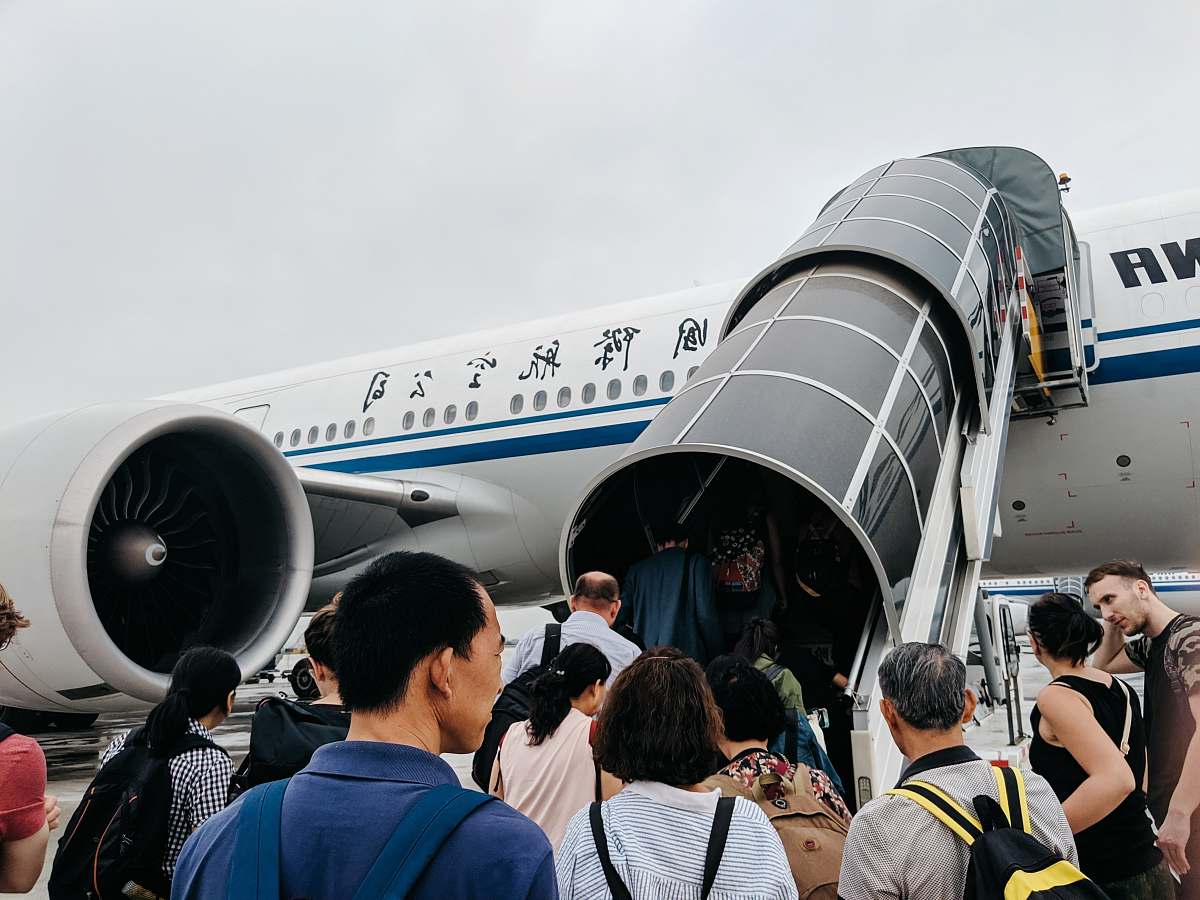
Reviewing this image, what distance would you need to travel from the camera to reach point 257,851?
3.29 ft

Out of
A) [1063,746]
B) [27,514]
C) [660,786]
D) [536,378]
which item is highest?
[536,378]

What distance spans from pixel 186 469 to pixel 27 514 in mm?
1241

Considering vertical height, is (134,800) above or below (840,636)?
below

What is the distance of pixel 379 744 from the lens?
1079mm

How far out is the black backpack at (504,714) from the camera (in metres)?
2.61

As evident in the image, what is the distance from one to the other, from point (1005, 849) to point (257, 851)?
1.05 meters

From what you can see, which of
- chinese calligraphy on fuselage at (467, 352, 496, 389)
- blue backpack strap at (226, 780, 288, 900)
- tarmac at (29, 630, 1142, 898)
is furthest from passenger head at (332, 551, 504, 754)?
chinese calligraphy on fuselage at (467, 352, 496, 389)

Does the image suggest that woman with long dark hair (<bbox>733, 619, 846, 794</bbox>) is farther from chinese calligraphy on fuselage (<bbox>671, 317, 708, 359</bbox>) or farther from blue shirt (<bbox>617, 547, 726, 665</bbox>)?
chinese calligraphy on fuselage (<bbox>671, 317, 708, 359</bbox>)

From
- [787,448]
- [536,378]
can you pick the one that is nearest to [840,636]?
[787,448]

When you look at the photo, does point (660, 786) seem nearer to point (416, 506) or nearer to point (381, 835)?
point (381, 835)

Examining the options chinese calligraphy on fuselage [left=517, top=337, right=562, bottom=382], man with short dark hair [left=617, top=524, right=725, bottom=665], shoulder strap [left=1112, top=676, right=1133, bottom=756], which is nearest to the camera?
shoulder strap [left=1112, top=676, right=1133, bottom=756]

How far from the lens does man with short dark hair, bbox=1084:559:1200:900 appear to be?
7.89 feet

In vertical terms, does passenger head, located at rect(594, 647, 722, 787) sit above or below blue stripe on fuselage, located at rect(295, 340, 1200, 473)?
below

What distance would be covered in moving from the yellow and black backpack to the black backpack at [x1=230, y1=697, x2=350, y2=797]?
112cm
